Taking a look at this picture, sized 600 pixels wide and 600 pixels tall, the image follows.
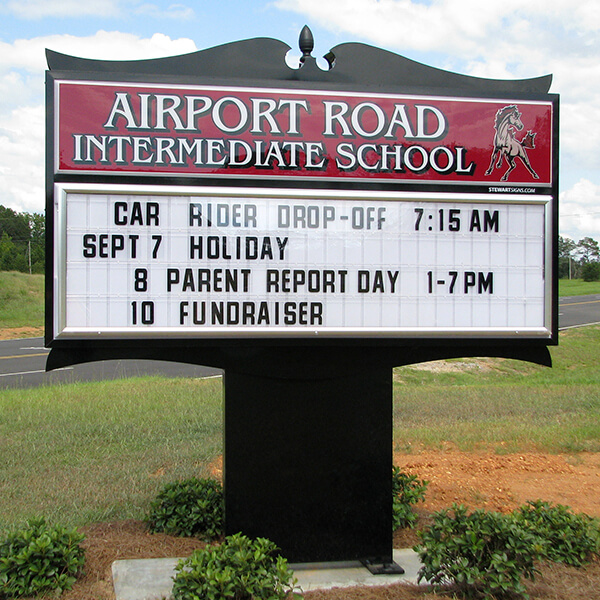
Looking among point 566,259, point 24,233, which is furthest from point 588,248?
point 24,233

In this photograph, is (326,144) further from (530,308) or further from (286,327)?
(530,308)

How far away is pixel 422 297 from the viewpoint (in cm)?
476

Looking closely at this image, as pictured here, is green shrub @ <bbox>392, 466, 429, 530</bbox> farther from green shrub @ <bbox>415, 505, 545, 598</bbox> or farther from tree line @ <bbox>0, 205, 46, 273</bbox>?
tree line @ <bbox>0, 205, 46, 273</bbox>

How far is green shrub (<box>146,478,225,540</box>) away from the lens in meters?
5.17

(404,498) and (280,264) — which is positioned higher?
(280,264)

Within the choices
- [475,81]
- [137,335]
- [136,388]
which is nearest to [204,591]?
[137,335]

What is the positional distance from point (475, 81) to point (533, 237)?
3.91 feet

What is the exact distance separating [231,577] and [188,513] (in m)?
1.67

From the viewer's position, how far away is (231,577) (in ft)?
12.0

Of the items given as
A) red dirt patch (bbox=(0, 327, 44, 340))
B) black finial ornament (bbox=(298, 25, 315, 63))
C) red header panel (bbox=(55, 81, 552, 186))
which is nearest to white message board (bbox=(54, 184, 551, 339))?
red header panel (bbox=(55, 81, 552, 186))

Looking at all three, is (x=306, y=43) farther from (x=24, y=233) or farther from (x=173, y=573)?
(x=24, y=233)

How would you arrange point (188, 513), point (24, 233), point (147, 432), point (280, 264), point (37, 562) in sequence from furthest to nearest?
point (24, 233)
point (147, 432)
point (188, 513)
point (280, 264)
point (37, 562)

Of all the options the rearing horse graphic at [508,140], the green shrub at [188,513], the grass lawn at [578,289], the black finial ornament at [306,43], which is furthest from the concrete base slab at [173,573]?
the grass lawn at [578,289]

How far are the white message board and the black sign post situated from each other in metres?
0.01
